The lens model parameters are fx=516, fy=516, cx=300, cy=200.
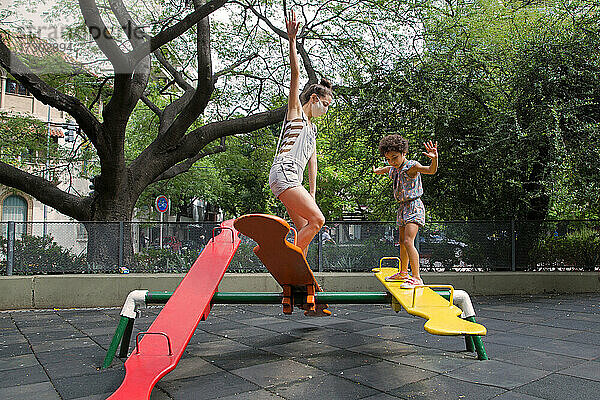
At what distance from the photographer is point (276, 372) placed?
4246 mm

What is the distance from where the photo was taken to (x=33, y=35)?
13422 millimetres

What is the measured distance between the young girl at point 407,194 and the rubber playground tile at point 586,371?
5.18 ft

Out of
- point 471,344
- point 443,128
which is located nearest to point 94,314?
point 471,344

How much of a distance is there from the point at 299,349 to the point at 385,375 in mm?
1269

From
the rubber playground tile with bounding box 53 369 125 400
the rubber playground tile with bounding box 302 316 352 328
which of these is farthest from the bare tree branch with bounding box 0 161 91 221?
the rubber playground tile with bounding box 53 369 125 400

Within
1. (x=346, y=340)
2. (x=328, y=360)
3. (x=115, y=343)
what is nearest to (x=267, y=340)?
(x=346, y=340)

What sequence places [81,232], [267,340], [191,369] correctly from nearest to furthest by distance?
[191,369] → [267,340] → [81,232]

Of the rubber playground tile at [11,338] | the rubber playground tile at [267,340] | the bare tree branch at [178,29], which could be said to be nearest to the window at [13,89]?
the bare tree branch at [178,29]

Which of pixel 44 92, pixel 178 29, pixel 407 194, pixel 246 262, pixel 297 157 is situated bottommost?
pixel 246 262

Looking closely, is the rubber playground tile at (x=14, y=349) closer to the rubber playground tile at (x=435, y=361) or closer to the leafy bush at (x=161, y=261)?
the rubber playground tile at (x=435, y=361)

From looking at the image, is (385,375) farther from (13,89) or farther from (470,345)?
(13,89)

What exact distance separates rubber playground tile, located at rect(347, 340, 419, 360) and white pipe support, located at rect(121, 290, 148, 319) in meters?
2.07

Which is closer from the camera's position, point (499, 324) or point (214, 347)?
point (214, 347)

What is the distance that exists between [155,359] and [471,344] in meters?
2.99
